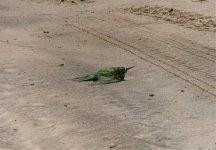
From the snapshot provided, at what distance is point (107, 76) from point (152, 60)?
1.18 m

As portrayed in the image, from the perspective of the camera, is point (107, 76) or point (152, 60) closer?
point (107, 76)

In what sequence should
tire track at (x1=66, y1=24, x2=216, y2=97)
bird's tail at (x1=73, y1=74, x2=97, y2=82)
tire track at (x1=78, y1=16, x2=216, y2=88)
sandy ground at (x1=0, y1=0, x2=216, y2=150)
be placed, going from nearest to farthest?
1. sandy ground at (x1=0, y1=0, x2=216, y2=150)
2. tire track at (x1=66, y1=24, x2=216, y2=97)
3. bird's tail at (x1=73, y1=74, x2=97, y2=82)
4. tire track at (x1=78, y1=16, x2=216, y2=88)

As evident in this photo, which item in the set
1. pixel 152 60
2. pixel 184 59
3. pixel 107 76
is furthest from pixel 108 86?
pixel 184 59

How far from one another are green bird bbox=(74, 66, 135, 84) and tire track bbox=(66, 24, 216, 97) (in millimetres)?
754

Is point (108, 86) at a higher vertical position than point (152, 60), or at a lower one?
lower

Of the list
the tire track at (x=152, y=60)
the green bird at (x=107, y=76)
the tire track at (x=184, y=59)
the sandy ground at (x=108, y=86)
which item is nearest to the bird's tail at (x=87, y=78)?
the green bird at (x=107, y=76)

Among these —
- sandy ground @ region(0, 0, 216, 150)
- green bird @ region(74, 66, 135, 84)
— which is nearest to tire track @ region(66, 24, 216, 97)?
sandy ground @ region(0, 0, 216, 150)

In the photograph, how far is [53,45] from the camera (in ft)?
29.6

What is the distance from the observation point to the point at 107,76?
712 centimetres

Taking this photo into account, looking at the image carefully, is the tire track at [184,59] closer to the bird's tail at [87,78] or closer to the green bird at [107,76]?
the green bird at [107,76]

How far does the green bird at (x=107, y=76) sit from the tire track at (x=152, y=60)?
2.47 feet

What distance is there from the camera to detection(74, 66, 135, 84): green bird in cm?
699

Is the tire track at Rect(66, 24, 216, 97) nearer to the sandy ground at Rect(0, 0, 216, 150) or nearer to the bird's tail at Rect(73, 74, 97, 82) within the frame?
the sandy ground at Rect(0, 0, 216, 150)

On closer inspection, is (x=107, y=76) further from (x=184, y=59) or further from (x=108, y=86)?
(x=184, y=59)
